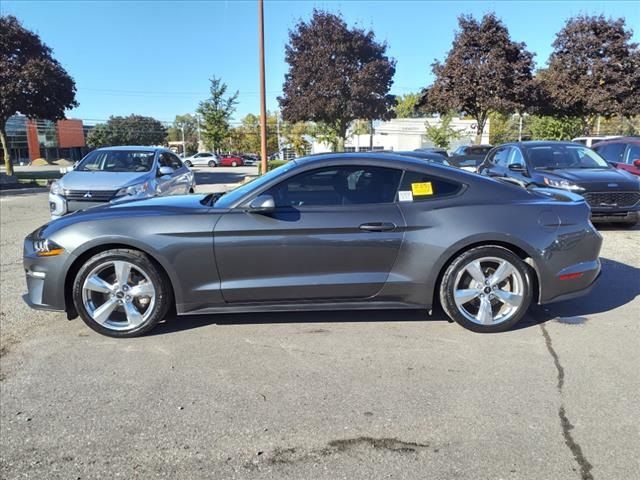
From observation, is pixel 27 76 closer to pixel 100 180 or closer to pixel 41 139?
pixel 100 180

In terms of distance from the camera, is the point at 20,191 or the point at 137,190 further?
the point at 20,191

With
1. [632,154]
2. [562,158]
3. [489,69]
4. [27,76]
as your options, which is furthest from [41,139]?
[562,158]

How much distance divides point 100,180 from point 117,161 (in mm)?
1242

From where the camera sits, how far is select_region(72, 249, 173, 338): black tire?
412 cm

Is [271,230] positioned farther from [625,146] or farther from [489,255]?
[625,146]

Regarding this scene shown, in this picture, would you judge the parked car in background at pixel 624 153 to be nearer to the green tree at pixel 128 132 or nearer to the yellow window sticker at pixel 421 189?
the yellow window sticker at pixel 421 189

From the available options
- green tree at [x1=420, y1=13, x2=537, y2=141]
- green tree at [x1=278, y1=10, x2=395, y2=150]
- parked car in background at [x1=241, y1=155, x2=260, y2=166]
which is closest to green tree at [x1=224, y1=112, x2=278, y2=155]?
parked car in background at [x1=241, y1=155, x2=260, y2=166]

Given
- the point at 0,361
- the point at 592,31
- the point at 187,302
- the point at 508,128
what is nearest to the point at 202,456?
the point at 187,302

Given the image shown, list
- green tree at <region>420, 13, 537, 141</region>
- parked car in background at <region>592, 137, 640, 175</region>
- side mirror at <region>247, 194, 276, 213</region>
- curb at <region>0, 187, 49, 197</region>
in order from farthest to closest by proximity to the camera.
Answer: green tree at <region>420, 13, 537, 141</region> → curb at <region>0, 187, 49, 197</region> → parked car in background at <region>592, 137, 640, 175</region> → side mirror at <region>247, 194, 276, 213</region>

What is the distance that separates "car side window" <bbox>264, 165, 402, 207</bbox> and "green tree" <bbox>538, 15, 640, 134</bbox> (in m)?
20.8

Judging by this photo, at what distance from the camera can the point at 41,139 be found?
7025cm

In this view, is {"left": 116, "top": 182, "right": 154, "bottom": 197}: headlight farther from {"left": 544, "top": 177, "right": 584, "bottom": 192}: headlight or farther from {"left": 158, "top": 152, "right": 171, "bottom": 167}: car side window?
{"left": 544, "top": 177, "right": 584, "bottom": 192}: headlight

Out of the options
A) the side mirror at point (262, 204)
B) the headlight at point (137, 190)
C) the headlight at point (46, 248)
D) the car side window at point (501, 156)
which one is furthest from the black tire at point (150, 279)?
the car side window at point (501, 156)

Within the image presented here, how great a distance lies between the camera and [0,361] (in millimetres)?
3902
